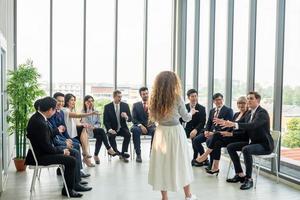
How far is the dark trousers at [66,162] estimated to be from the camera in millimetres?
4156

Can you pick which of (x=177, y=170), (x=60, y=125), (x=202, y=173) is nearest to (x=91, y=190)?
(x=60, y=125)

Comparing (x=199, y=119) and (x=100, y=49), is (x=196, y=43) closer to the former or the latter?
(x=100, y=49)

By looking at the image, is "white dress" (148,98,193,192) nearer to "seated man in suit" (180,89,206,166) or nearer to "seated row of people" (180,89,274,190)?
"seated row of people" (180,89,274,190)

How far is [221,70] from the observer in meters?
7.05

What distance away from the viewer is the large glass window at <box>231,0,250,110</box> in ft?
20.5

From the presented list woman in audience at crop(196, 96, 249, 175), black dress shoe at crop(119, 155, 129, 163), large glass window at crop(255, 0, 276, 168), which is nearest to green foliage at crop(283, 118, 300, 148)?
large glass window at crop(255, 0, 276, 168)

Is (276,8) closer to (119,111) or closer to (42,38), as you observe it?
(119,111)

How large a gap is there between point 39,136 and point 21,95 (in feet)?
5.46

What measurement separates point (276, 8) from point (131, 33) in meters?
3.91

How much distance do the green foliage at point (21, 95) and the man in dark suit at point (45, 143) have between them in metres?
1.44

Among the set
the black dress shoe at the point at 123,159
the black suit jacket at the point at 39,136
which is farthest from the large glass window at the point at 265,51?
the black suit jacket at the point at 39,136

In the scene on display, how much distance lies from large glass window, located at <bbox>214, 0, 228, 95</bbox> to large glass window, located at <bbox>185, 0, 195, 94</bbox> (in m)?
1.11

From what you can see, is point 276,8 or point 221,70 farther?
point 221,70

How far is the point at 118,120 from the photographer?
666cm
